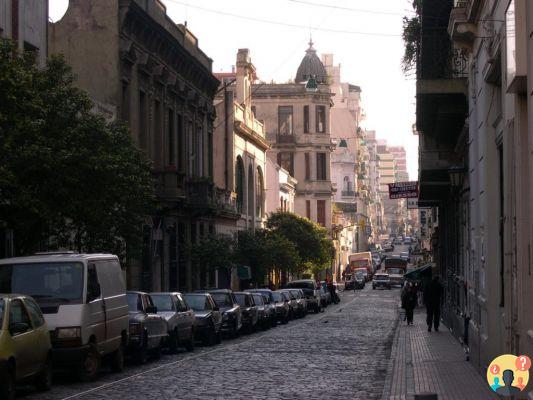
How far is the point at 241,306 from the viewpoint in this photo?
37906mm

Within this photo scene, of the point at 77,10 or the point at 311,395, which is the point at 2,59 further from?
the point at 77,10

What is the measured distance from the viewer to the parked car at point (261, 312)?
40.1 m

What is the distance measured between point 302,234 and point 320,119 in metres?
32.7

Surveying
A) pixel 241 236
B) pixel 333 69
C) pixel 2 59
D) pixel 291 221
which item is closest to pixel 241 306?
pixel 2 59

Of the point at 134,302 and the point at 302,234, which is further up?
the point at 302,234

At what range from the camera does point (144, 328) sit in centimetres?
2366

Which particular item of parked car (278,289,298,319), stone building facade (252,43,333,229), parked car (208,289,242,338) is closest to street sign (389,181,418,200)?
parked car (208,289,242,338)

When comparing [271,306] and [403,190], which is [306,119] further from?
[403,190]

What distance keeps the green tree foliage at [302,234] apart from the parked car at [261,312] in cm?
3613

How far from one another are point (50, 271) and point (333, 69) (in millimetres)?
158073

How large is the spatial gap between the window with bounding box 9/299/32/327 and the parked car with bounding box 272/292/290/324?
27759mm

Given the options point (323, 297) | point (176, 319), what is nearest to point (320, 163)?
point (323, 297)

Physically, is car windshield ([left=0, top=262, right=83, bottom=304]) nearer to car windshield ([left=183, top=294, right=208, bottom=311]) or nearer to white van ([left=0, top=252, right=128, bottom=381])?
white van ([left=0, top=252, right=128, bottom=381])

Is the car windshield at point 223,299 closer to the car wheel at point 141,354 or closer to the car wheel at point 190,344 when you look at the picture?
the car wheel at point 190,344
